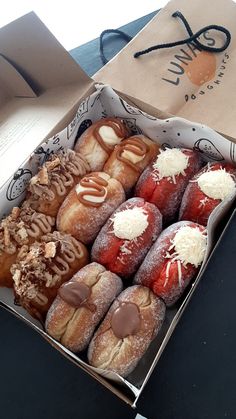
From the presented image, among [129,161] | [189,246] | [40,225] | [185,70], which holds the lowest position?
[40,225]

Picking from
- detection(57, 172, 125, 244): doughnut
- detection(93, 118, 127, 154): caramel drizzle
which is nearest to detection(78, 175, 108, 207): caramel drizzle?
detection(57, 172, 125, 244): doughnut

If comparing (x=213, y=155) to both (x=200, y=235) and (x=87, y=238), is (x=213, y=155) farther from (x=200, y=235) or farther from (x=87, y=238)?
(x=87, y=238)

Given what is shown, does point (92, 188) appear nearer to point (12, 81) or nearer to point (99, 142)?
point (99, 142)

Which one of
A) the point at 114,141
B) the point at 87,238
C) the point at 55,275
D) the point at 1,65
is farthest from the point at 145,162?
the point at 1,65

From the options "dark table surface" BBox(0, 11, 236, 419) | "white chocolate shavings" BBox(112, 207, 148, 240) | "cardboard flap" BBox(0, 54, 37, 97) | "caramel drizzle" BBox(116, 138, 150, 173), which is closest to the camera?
"dark table surface" BBox(0, 11, 236, 419)

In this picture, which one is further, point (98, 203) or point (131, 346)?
point (98, 203)

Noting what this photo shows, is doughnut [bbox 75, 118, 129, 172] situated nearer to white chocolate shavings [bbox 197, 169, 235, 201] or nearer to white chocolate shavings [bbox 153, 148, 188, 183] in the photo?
white chocolate shavings [bbox 153, 148, 188, 183]

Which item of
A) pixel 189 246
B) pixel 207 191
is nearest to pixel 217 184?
pixel 207 191
